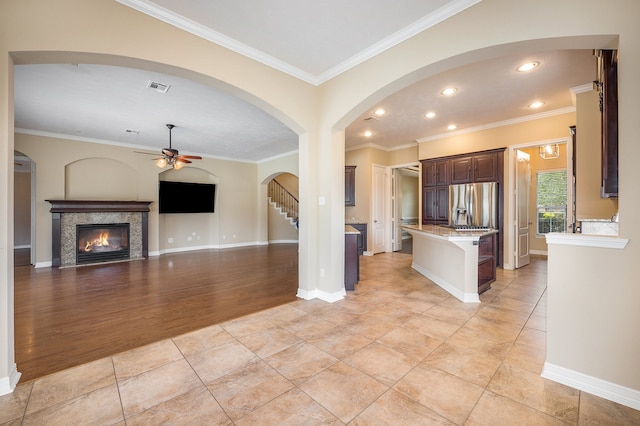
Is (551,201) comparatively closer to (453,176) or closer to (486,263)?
(453,176)

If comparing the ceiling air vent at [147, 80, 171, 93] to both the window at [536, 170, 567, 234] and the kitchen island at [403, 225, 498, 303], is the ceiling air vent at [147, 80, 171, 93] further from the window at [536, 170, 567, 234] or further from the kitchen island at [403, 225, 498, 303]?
the window at [536, 170, 567, 234]

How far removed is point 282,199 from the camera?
11.2m

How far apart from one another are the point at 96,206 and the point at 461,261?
8.12 meters

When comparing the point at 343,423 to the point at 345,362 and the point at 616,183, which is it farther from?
the point at 616,183

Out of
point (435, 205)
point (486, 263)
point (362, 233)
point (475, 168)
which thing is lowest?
point (486, 263)

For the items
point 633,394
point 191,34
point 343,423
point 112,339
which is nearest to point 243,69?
point 191,34

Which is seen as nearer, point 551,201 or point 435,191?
point 435,191

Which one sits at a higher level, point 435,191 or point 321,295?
point 435,191

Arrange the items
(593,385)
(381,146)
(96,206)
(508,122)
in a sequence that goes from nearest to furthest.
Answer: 1. (593,385)
2. (508,122)
3. (96,206)
4. (381,146)

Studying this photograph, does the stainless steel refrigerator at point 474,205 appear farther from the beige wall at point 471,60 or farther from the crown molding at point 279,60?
the crown molding at point 279,60

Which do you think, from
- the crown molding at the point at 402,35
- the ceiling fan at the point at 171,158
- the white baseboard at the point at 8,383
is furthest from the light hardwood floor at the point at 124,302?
the crown molding at the point at 402,35

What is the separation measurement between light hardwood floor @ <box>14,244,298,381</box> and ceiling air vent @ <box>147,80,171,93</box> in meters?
3.05

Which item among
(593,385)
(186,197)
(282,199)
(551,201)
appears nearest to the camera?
(593,385)

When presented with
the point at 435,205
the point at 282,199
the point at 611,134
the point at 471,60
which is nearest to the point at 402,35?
the point at 471,60
